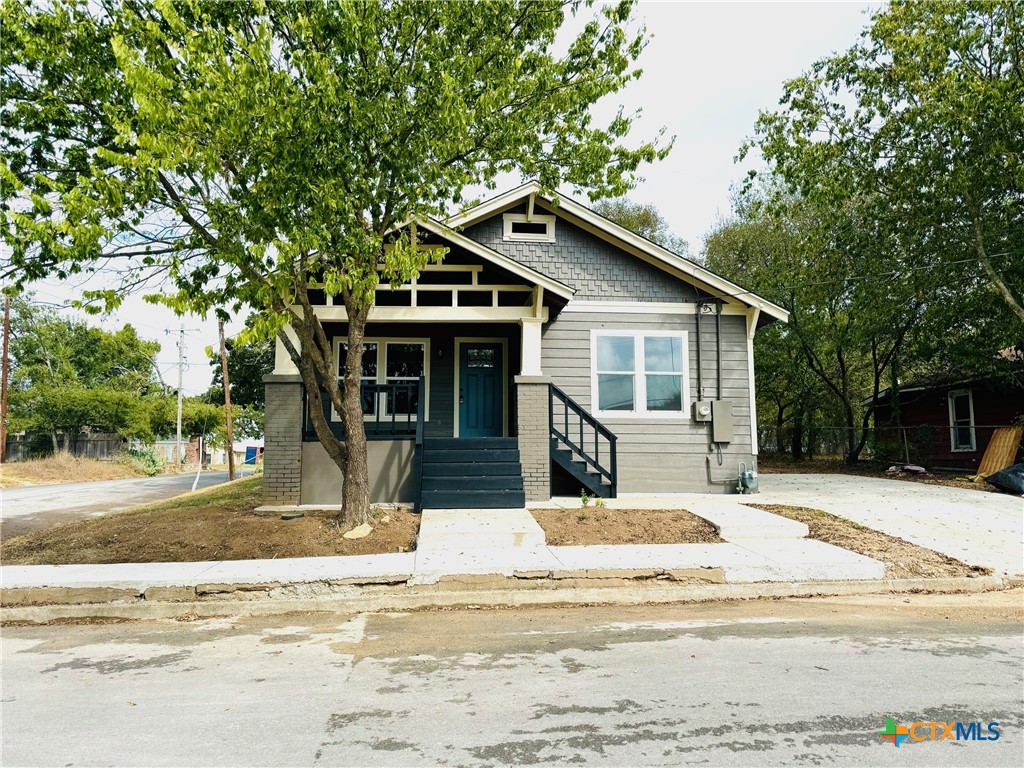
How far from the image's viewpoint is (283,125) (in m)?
7.05

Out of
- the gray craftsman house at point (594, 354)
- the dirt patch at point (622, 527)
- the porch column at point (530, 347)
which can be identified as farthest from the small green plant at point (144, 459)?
the dirt patch at point (622, 527)

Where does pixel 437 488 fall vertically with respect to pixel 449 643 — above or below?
above

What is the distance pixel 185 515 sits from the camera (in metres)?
10.5

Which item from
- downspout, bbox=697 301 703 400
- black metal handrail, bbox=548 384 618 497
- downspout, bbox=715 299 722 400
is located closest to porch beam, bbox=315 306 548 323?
black metal handrail, bbox=548 384 618 497

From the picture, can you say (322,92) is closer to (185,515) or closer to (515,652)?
(515,652)

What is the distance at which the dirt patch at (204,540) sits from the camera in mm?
8186

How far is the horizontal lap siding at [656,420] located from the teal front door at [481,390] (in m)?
1.23

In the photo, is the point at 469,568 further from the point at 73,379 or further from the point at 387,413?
the point at 73,379

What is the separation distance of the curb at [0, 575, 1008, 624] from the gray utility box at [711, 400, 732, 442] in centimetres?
606

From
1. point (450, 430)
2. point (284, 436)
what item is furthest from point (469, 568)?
point (450, 430)

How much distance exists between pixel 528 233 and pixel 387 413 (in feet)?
16.0

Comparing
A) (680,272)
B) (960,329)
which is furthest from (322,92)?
(960,329)

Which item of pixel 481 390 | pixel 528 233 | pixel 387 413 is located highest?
pixel 528 233

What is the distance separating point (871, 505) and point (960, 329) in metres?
11.2
